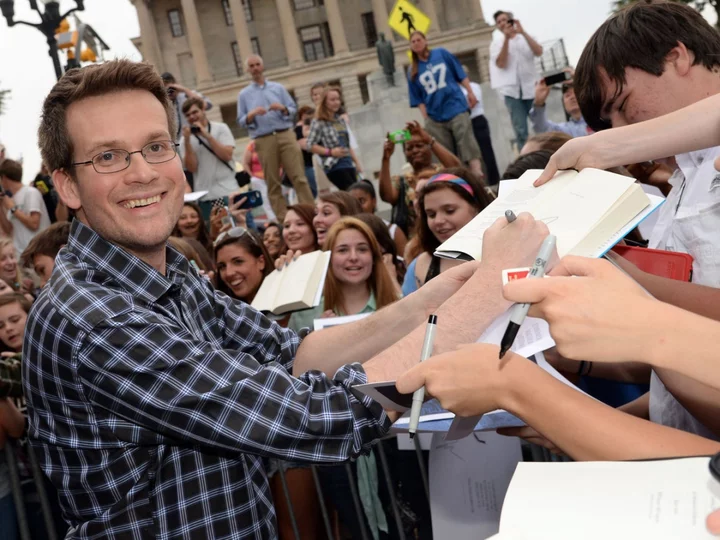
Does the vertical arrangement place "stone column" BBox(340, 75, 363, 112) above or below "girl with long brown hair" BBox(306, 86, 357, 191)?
above

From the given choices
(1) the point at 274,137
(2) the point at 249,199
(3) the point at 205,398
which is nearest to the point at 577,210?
(3) the point at 205,398

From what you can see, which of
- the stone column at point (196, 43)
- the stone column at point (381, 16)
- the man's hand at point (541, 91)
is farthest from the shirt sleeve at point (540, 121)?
the stone column at point (196, 43)

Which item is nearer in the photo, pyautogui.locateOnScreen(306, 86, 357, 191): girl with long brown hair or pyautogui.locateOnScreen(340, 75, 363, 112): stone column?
pyautogui.locateOnScreen(306, 86, 357, 191): girl with long brown hair

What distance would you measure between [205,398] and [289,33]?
182 feet

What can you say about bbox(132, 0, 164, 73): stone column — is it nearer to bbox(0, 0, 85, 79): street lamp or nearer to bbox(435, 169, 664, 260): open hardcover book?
bbox(0, 0, 85, 79): street lamp

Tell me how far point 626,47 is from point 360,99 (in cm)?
5089

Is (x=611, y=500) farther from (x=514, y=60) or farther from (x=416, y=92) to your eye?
(x=514, y=60)

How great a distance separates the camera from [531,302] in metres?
1.47

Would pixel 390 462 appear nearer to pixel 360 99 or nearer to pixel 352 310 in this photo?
pixel 352 310

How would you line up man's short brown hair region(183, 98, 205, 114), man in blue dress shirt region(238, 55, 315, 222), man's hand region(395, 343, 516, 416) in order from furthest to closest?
man in blue dress shirt region(238, 55, 315, 222) → man's short brown hair region(183, 98, 205, 114) → man's hand region(395, 343, 516, 416)

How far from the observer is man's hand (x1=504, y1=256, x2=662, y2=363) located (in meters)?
1.39

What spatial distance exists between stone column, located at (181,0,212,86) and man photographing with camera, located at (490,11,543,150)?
150ft

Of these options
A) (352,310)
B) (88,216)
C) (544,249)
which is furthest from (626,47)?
(352,310)

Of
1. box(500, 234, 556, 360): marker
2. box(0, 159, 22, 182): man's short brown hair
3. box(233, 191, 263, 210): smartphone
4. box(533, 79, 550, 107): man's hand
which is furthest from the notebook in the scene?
box(0, 159, 22, 182): man's short brown hair
